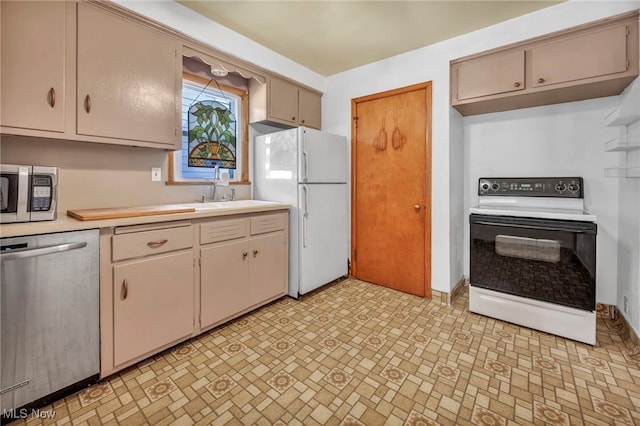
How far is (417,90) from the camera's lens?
2893mm

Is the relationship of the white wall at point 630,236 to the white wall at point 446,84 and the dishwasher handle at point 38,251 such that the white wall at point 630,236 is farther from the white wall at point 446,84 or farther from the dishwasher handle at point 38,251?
the dishwasher handle at point 38,251

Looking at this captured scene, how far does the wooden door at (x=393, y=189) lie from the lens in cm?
290

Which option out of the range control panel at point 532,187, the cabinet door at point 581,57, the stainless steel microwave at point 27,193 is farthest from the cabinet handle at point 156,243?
the cabinet door at point 581,57

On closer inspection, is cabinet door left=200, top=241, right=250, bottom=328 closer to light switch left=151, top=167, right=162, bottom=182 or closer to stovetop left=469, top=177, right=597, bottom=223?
light switch left=151, top=167, right=162, bottom=182

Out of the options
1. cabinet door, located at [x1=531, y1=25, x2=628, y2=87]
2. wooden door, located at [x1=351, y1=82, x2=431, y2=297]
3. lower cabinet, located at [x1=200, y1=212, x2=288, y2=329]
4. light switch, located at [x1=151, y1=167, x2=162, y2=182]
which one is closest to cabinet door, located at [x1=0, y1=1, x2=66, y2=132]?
light switch, located at [x1=151, y1=167, x2=162, y2=182]

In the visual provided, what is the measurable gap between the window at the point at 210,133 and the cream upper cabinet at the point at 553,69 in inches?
84.3

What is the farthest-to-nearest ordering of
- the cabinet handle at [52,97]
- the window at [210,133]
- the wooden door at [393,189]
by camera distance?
the wooden door at [393,189] → the window at [210,133] → the cabinet handle at [52,97]

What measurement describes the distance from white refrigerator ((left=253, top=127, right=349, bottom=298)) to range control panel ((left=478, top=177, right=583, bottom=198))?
4.88 ft

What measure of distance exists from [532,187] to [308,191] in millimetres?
2033

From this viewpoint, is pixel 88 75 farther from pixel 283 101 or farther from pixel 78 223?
pixel 283 101

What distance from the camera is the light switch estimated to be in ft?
7.79

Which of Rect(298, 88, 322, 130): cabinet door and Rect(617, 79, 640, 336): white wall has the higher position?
Rect(298, 88, 322, 130): cabinet door

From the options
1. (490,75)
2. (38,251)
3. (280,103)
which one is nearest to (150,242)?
(38,251)

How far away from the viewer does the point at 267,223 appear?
103 inches
